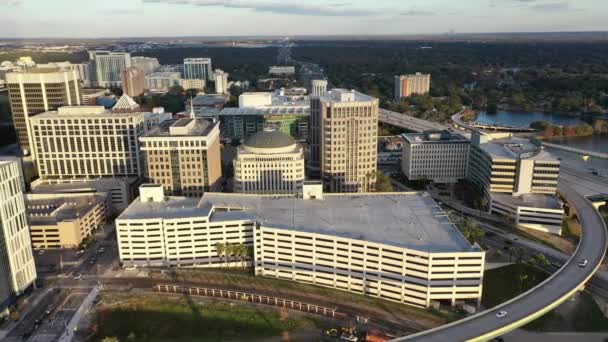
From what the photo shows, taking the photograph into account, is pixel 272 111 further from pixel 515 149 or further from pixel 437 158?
pixel 515 149

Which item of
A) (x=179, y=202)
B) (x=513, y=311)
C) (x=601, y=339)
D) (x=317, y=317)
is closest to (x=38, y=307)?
(x=179, y=202)

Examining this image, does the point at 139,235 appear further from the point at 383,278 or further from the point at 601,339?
the point at 601,339

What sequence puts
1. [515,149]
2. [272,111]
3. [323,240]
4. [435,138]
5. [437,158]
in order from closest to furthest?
[323,240]
[515,149]
[437,158]
[435,138]
[272,111]

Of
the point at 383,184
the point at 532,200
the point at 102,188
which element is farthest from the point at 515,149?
the point at 102,188

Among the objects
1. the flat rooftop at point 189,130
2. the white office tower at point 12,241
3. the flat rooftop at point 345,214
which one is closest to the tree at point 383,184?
the flat rooftop at point 345,214

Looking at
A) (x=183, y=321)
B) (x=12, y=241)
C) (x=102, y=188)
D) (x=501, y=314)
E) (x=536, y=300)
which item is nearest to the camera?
(x=501, y=314)

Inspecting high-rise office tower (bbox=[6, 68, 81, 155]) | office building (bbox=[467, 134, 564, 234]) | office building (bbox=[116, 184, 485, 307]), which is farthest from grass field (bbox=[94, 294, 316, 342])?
high-rise office tower (bbox=[6, 68, 81, 155])
